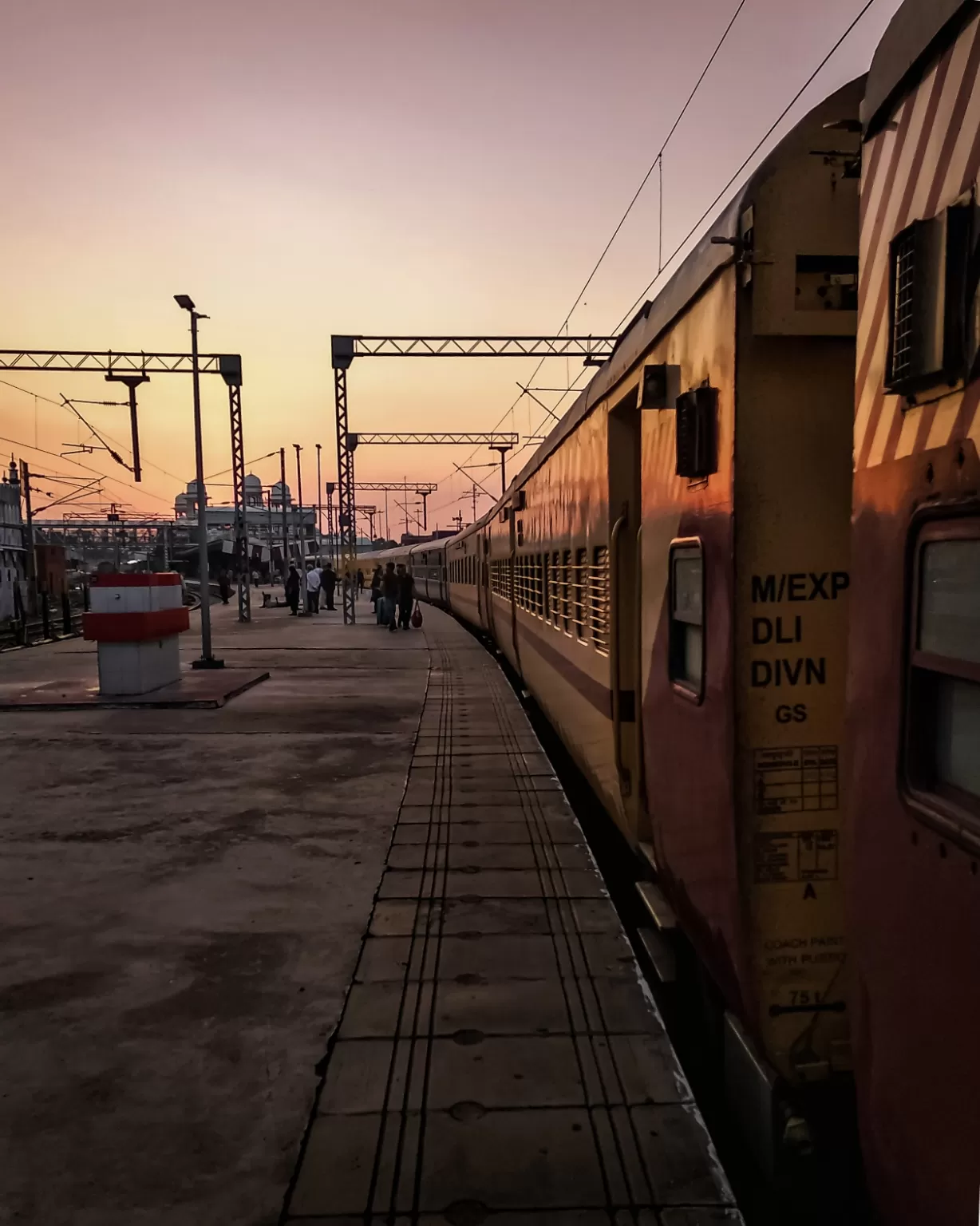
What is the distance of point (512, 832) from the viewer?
6273 mm

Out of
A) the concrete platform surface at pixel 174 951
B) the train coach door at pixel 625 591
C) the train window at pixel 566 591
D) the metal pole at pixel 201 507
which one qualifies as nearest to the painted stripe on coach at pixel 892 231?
the train coach door at pixel 625 591

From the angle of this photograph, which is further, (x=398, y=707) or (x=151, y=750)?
(x=398, y=707)

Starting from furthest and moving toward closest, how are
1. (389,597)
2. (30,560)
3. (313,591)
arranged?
(30,560) → (313,591) → (389,597)

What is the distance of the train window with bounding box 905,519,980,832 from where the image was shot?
5.32 feet

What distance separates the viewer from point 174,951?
14.6 ft

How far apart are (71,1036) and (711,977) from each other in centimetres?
277

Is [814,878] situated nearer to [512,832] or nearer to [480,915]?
[480,915]

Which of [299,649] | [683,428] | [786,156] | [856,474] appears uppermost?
[786,156]

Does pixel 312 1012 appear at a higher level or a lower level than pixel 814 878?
lower

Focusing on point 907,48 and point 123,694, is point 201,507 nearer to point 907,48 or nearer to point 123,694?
point 123,694


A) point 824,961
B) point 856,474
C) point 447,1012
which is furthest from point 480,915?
point 856,474

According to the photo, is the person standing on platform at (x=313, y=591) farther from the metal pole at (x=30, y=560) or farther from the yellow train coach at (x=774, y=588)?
the yellow train coach at (x=774, y=588)

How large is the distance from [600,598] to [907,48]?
342 cm

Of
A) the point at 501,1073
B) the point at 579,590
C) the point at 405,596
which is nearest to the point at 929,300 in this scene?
the point at 501,1073
